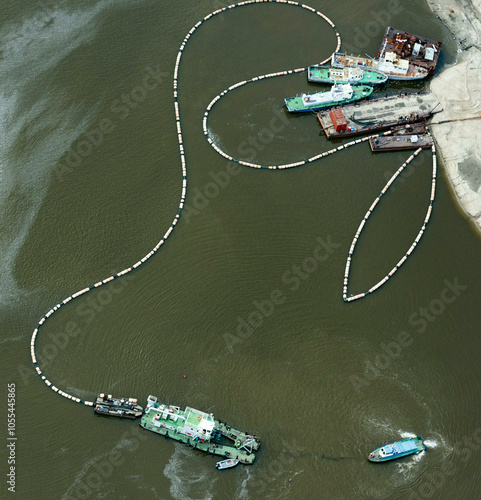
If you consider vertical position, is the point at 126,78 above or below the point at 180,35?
below

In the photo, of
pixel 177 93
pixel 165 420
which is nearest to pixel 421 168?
pixel 177 93

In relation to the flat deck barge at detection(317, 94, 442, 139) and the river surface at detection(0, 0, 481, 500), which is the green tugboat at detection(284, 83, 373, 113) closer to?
the flat deck barge at detection(317, 94, 442, 139)

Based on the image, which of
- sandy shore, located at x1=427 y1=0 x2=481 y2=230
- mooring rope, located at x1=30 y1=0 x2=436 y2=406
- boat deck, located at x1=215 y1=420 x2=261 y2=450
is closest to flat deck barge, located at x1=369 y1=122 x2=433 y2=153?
mooring rope, located at x1=30 y1=0 x2=436 y2=406

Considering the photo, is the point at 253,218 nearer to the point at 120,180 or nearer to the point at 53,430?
the point at 120,180

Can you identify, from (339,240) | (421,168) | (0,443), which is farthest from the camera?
(421,168)

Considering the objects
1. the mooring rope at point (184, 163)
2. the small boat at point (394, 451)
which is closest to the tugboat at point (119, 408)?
the mooring rope at point (184, 163)

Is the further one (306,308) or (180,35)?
(180,35)
